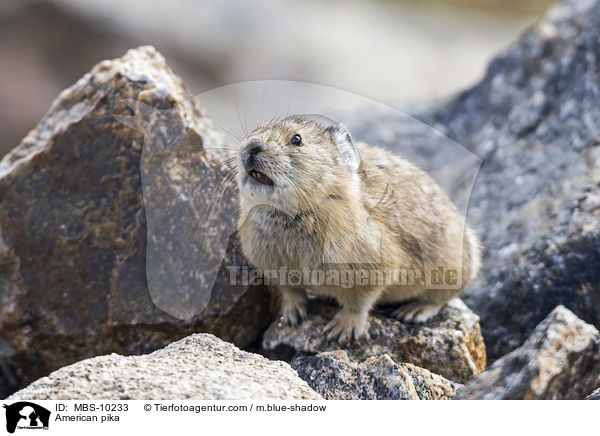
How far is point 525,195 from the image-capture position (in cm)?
503

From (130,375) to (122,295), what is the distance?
0.94 m

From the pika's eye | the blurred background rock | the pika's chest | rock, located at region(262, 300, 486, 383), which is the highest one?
the blurred background rock

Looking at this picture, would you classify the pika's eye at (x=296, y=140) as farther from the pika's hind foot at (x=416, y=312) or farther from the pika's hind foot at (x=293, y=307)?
the pika's hind foot at (x=416, y=312)

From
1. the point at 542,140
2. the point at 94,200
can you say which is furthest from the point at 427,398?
the point at 542,140

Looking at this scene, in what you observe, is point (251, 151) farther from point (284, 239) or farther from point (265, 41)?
point (265, 41)

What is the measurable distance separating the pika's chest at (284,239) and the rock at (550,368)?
1.20m

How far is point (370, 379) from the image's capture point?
10.8 feet

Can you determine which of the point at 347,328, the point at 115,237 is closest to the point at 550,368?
the point at 347,328

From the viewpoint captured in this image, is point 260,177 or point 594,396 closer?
point 594,396

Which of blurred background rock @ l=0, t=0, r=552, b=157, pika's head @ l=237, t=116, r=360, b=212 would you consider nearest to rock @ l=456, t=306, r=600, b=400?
pika's head @ l=237, t=116, r=360, b=212

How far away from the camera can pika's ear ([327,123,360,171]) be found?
3793 mm

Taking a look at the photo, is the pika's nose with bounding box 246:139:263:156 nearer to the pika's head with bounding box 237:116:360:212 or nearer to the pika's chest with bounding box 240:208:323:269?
the pika's head with bounding box 237:116:360:212
